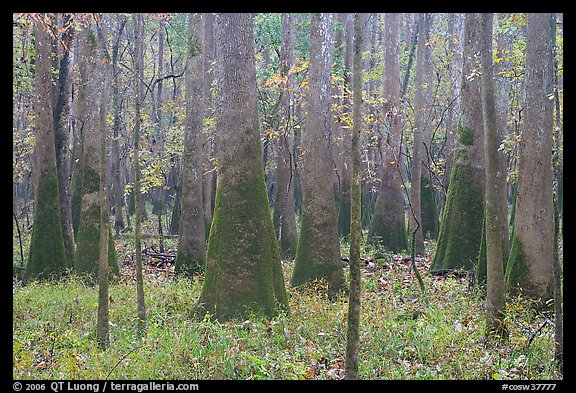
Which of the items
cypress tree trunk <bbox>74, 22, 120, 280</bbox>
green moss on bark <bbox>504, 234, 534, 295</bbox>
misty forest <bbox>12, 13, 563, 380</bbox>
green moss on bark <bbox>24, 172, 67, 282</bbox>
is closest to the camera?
misty forest <bbox>12, 13, 563, 380</bbox>

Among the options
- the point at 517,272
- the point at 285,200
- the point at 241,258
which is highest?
the point at 285,200

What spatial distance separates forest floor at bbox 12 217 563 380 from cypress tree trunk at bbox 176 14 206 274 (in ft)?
7.74

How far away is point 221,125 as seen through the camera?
8.88 m

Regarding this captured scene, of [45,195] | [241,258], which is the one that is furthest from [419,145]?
[45,195]

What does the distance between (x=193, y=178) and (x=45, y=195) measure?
3.55 meters

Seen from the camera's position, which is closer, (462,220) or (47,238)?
(462,220)

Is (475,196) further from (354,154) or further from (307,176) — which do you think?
(354,154)

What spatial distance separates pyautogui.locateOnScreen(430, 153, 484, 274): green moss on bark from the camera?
12.9 meters

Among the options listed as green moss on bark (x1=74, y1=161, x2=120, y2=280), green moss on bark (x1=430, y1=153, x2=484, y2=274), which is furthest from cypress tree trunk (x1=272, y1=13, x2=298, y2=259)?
green moss on bark (x1=74, y1=161, x2=120, y2=280)

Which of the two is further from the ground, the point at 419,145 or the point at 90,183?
the point at 419,145

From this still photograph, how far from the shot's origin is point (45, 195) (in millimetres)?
13141

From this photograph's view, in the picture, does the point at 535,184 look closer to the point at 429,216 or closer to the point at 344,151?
the point at 344,151

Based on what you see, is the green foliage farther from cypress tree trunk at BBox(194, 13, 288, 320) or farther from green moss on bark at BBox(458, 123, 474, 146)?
green moss on bark at BBox(458, 123, 474, 146)
